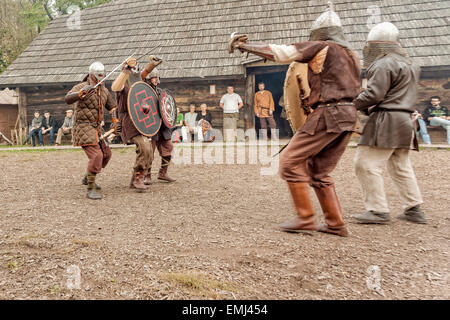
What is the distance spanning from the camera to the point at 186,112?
11.2 metres

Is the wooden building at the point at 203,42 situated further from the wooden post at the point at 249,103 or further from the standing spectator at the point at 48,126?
the standing spectator at the point at 48,126

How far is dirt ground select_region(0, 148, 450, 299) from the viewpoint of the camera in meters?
1.83

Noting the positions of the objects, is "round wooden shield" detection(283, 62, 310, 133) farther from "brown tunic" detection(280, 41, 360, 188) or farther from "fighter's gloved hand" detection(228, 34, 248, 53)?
"fighter's gloved hand" detection(228, 34, 248, 53)

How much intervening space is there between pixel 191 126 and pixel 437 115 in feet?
22.4

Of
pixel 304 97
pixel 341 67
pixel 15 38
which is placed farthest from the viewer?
pixel 15 38

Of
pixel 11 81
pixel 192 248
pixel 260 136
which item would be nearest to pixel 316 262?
pixel 192 248

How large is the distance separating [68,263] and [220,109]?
9234 millimetres

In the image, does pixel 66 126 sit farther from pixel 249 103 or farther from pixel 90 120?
pixel 90 120

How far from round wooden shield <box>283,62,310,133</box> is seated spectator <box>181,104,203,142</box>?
7.32m

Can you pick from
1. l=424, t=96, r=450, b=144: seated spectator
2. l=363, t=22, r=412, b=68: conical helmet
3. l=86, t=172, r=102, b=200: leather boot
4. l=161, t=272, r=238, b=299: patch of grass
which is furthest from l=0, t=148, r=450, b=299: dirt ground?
l=424, t=96, r=450, b=144: seated spectator

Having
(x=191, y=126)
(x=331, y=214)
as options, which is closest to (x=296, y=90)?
(x=331, y=214)

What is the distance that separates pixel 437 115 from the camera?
9086mm

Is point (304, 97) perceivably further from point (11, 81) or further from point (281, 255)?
point (11, 81)

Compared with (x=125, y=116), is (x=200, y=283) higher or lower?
lower
